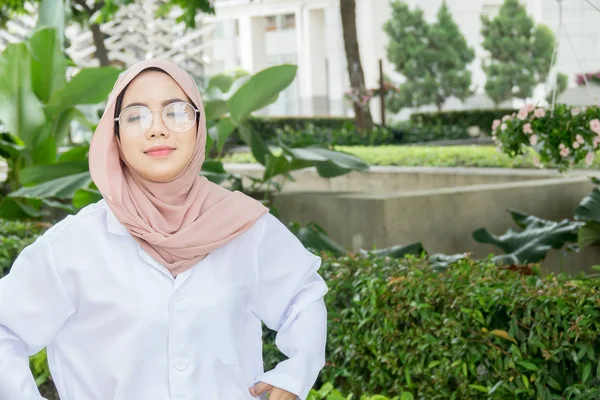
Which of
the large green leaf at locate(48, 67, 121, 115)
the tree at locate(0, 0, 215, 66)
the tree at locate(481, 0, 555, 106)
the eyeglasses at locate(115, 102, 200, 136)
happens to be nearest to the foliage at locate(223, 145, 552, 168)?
the tree at locate(0, 0, 215, 66)

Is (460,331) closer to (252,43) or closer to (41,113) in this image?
(41,113)

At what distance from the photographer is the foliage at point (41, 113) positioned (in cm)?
520

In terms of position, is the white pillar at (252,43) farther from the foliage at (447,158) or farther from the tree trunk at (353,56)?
the foliage at (447,158)

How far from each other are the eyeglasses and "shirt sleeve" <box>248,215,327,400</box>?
253 millimetres

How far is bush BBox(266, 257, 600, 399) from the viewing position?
296cm

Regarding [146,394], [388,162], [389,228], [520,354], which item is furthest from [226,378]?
[388,162]

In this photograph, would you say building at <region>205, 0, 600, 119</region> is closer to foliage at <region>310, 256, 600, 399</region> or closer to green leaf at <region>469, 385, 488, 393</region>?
foliage at <region>310, 256, 600, 399</region>

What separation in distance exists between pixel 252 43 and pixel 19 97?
3328 centimetres

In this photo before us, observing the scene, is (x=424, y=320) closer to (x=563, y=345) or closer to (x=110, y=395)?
(x=563, y=345)

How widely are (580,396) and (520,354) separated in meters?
0.22

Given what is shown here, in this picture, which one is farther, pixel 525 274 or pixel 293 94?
pixel 293 94

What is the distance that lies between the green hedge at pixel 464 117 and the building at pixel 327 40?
7154mm

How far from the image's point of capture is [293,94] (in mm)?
32219

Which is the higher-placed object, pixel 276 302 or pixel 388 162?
pixel 276 302
